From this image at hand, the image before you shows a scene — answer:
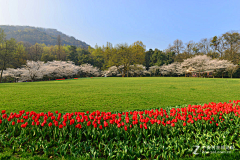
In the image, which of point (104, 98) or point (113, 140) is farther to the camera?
point (104, 98)

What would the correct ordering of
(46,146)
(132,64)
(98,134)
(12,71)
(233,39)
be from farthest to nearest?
1. (132,64)
2. (233,39)
3. (12,71)
4. (98,134)
5. (46,146)

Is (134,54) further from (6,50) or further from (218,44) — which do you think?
(6,50)

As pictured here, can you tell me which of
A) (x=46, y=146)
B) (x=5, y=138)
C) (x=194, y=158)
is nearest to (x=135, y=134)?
(x=194, y=158)

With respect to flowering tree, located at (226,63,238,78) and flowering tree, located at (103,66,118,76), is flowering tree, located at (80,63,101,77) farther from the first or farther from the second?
flowering tree, located at (226,63,238,78)

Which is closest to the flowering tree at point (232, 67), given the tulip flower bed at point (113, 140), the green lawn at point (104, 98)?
the green lawn at point (104, 98)

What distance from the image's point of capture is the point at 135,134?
3.32 meters

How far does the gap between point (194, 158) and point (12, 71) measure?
46.8 m

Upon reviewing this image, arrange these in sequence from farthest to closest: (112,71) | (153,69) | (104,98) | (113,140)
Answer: (153,69) < (112,71) < (104,98) < (113,140)

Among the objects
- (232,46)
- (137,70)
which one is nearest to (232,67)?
(232,46)

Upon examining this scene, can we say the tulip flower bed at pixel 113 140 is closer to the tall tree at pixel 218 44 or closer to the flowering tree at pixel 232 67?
the flowering tree at pixel 232 67

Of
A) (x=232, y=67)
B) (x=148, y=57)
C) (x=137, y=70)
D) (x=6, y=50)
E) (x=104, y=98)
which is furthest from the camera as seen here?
(x=148, y=57)

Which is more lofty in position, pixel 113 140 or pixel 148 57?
pixel 148 57

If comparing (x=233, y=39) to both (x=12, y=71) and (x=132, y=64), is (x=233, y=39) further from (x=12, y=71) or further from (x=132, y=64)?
(x=12, y=71)

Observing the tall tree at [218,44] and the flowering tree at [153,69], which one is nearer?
the tall tree at [218,44]
